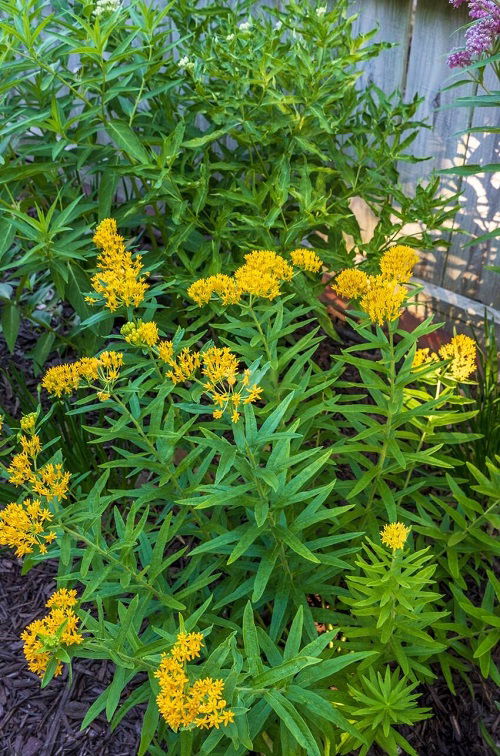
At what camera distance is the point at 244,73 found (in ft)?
9.45

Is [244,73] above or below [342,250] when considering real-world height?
above

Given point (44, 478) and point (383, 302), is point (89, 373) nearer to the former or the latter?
point (44, 478)

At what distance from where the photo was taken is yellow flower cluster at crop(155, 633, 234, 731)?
1285mm

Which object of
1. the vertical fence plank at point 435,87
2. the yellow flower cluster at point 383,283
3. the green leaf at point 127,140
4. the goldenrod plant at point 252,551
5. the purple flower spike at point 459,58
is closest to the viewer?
the goldenrod plant at point 252,551

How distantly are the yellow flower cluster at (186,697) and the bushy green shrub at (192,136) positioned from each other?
1.57 meters

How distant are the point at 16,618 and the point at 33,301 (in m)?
1.41

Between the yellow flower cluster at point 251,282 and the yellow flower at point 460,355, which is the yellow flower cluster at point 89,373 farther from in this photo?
the yellow flower at point 460,355

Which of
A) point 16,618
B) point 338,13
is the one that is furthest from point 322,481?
point 338,13

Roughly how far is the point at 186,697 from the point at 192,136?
2585 mm

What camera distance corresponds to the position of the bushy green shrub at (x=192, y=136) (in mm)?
2648

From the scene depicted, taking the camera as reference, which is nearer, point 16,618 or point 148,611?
point 148,611

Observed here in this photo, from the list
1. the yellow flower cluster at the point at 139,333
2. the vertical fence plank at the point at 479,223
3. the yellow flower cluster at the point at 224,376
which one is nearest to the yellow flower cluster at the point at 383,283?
the yellow flower cluster at the point at 224,376

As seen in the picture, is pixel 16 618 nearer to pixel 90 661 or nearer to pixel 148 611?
pixel 90 661

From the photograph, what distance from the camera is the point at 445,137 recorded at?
10.4ft
